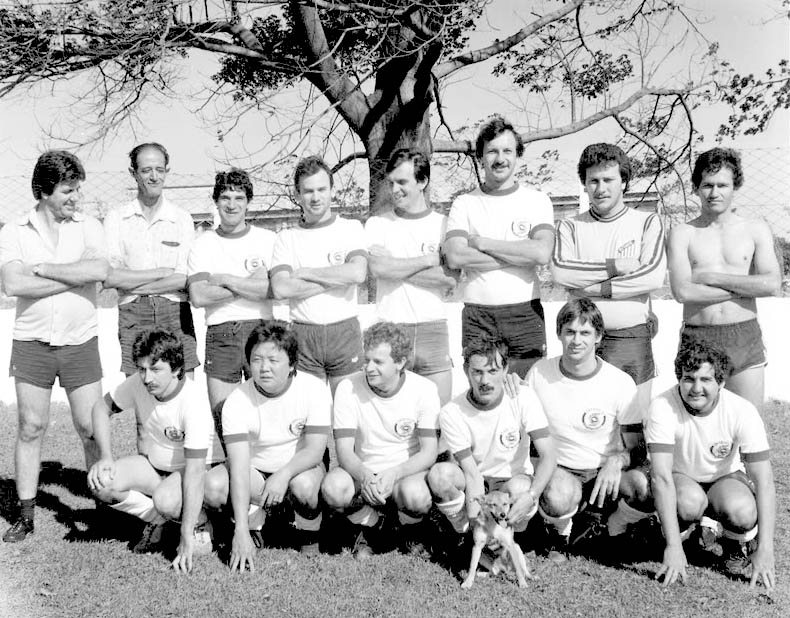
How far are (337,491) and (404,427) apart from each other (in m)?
0.46

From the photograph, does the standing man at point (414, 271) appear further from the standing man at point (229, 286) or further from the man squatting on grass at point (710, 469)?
the man squatting on grass at point (710, 469)

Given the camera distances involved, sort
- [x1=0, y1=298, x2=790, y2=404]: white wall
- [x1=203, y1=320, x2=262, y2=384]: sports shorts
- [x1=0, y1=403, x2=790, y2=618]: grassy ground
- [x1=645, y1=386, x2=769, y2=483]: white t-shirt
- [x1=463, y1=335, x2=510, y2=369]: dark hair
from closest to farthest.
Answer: [x1=0, y1=403, x2=790, y2=618]: grassy ground
[x1=645, y1=386, x2=769, y2=483]: white t-shirt
[x1=463, y1=335, x2=510, y2=369]: dark hair
[x1=203, y1=320, x2=262, y2=384]: sports shorts
[x1=0, y1=298, x2=790, y2=404]: white wall

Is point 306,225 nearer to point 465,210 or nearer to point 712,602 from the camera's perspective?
point 465,210

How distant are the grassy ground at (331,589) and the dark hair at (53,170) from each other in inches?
76.4

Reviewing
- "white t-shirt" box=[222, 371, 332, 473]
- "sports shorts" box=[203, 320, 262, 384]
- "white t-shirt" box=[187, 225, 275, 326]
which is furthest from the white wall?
"white t-shirt" box=[222, 371, 332, 473]

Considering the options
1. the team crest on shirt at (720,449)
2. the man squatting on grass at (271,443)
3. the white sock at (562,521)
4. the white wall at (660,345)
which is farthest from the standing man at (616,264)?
the white wall at (660,345)

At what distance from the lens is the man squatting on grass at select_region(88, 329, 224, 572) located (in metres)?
3.90

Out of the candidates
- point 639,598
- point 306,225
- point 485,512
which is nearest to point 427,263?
point 306,225

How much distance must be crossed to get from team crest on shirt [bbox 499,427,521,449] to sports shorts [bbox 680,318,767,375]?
Answer: 37.8 inches

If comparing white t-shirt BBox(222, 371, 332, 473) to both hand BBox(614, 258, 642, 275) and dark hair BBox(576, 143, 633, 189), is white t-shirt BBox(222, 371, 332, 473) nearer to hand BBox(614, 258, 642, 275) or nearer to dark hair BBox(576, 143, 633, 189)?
hand BBox(614, 258, 642, 275)

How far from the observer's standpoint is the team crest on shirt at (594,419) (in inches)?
153

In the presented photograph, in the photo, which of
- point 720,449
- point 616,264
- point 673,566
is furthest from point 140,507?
point 720,449

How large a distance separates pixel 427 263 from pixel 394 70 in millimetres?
4025

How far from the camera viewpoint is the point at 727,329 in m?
4.04
